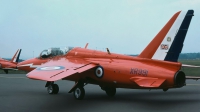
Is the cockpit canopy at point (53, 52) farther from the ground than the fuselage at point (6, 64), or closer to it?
farther from the ground

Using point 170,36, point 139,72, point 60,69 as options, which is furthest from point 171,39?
point 60,69

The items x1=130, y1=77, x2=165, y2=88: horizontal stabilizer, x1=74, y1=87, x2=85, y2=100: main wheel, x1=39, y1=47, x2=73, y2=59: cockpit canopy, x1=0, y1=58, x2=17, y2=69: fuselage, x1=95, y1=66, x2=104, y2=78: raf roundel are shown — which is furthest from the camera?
x1=0, y1=58, x2=17, y2=69: fuselage

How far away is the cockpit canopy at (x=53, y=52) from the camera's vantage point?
49.8 ft

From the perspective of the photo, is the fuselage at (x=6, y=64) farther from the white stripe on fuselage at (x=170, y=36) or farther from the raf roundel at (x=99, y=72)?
the white stripe on fuselage at (x=170, y=36)

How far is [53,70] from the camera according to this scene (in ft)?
41.5

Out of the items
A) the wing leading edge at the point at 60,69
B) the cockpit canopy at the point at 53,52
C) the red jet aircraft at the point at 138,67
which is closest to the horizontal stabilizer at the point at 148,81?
the red jet aircraft at the point at 138,67

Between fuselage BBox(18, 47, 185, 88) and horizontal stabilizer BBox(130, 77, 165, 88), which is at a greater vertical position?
fuselage BBox(18, 47, 185, 88)

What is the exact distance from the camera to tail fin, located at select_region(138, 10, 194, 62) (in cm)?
1185

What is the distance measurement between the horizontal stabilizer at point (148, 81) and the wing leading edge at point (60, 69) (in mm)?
2339

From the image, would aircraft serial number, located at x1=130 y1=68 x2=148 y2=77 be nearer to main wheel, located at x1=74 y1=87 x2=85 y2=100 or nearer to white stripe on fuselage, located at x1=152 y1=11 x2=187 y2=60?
white stripe on fuselage, located at x1=152 y1=11 x2=187 y2=60

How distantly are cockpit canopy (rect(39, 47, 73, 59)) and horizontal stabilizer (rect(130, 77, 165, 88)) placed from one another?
483 centimetres

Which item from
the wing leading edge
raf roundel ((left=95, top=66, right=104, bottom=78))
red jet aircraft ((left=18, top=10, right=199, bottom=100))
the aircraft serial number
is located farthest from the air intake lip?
the wing leading edge

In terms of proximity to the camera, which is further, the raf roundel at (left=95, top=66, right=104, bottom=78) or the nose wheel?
the nose wheel

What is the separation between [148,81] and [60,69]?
391 centimetres
